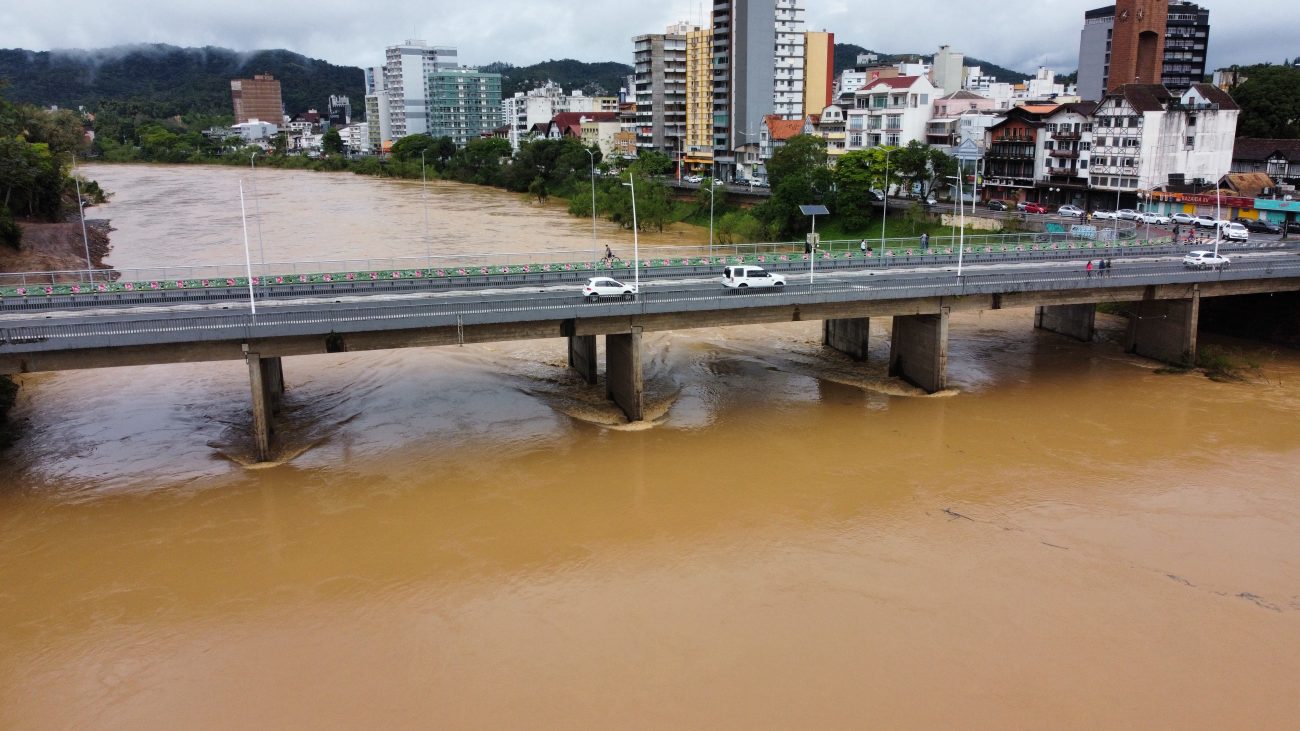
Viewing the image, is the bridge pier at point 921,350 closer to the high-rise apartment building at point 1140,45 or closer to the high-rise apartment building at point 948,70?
the high-rise apartment building at point 1140,45

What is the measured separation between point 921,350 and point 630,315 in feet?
42.8

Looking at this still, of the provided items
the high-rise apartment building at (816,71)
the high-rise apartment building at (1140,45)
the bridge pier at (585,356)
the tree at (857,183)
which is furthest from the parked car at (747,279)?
the high-rise apartment building at (816,71)

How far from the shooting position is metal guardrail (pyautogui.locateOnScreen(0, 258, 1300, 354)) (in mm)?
27297

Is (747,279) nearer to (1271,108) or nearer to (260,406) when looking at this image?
(260,406)

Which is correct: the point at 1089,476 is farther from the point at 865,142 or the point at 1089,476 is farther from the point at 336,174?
the point at 336,174

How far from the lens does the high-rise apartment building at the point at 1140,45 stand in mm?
91375

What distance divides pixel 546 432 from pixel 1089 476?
59.0 feet

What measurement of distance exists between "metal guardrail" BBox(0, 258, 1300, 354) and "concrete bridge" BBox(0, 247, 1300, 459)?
5 cm

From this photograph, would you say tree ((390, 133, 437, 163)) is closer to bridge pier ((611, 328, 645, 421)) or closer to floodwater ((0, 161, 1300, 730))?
floodwater ((0, 161, 1300, 730))

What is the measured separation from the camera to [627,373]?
112 feet

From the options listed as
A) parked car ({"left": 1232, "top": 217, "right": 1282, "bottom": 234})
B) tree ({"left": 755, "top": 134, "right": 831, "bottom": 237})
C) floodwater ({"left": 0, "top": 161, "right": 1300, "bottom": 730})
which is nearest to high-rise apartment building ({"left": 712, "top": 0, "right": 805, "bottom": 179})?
tree ({"left": 755, "top": 134, "right": 831, "bottom": 237})

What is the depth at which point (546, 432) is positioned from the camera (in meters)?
33.1

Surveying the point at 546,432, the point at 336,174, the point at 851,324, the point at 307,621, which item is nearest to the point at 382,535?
the point at 307,621

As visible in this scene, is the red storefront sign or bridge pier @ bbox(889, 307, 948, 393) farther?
the red storefront sign
